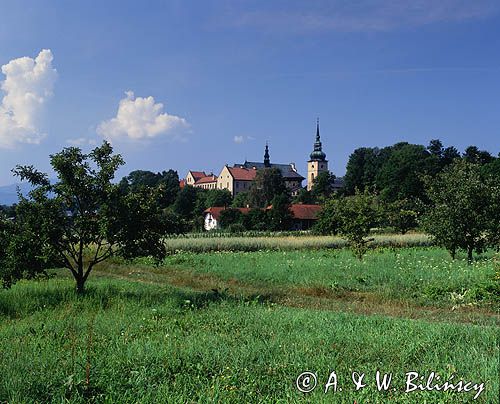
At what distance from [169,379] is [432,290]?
10.8m

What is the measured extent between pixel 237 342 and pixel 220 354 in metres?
0.92

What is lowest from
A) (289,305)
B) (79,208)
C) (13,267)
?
(289,305)

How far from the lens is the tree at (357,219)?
76.5 feet

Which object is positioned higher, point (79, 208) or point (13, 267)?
point (79, 208)

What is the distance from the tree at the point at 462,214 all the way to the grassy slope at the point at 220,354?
13203 mm

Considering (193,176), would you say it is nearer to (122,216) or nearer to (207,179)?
(207,179)

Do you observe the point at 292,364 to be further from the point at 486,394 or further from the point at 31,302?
the point at 31,302

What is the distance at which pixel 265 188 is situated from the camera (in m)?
93.1

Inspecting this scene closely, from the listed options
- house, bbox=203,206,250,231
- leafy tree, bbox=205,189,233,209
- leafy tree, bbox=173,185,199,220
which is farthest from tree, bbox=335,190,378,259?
leafy tree, bbox=205,189,233,209

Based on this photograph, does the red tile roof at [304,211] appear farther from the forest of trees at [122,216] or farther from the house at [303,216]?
the forest of trees at [122,216]

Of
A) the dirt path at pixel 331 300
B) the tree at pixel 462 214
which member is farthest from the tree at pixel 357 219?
the dirt path at pixel 331 300

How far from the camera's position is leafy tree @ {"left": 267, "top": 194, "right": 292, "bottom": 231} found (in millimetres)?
73125

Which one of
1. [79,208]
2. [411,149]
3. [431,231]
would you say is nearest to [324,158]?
[411,149]

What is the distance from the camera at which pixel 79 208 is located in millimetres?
14383
